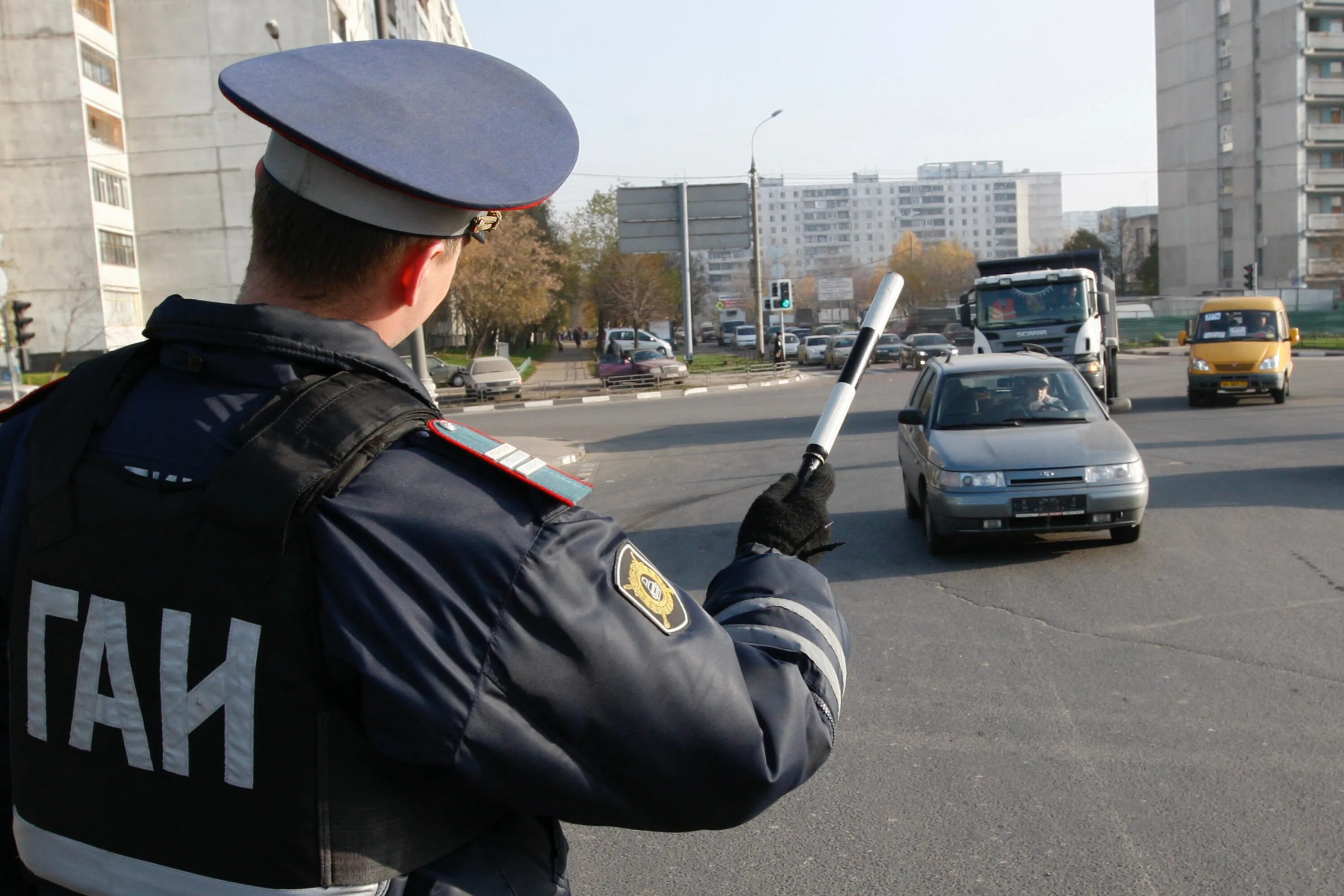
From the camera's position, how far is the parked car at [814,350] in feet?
173

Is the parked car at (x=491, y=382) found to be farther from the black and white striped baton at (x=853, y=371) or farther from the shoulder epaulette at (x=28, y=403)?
the shoulder epaulette at (x=28, y=403)

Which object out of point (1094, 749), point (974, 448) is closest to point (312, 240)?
point (1094, 749)

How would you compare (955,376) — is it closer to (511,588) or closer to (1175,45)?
(511,588)

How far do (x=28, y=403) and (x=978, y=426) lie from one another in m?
9.02

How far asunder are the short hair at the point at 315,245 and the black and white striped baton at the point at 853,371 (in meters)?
1.03

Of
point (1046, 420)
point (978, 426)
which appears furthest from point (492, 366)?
point (1046, 420)

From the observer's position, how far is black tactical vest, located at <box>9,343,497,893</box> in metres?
1.20

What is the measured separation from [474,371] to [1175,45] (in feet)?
228

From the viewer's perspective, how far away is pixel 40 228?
4503cm

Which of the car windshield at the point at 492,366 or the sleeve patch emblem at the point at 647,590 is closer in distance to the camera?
the sleeve patch emblem at the point at 647,590

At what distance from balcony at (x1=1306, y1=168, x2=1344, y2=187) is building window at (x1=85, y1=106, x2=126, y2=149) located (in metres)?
69.4

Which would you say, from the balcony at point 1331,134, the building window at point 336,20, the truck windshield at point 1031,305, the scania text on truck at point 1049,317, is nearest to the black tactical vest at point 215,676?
the scania text on truck at point 1049,317

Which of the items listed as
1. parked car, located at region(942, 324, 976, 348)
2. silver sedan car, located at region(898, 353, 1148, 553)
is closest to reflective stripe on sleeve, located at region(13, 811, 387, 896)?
silver sedan car, located at region(898, 353, 1148, 553)

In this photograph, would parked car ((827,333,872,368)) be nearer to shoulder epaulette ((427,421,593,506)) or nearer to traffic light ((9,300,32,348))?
traffic light ((9,300,32,348))
